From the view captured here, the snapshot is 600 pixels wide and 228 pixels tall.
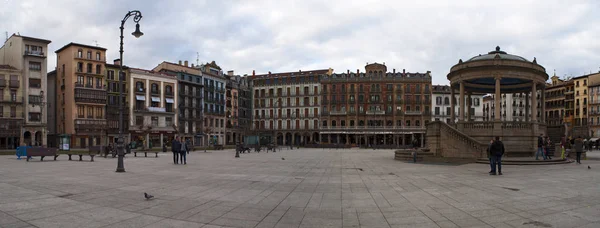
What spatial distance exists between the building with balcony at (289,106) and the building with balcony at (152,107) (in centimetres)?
2446

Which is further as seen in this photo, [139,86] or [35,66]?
[139,86]

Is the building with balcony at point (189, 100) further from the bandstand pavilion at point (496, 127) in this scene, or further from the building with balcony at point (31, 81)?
the bandstand pavilion at point (496, 127)

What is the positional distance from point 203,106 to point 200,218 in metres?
82.0

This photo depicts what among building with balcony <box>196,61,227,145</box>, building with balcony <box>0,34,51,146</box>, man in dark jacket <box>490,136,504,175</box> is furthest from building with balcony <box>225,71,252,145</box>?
man in dark jacket <box>490,136,504,175</box>

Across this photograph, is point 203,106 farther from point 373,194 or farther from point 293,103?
point 373,194

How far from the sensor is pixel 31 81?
6050 centimetres

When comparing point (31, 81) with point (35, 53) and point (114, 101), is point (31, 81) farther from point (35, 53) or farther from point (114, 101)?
point (114, 101)

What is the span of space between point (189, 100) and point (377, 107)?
43.6 m

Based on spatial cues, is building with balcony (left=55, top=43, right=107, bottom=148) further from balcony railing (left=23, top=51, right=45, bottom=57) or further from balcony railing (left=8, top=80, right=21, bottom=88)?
balcony railing (left=8, top=80, right=21, bottom=88)

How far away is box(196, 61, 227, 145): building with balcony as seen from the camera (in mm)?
87981

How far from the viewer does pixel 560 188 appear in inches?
449

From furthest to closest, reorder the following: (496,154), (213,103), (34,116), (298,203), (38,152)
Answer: (213,103) < (34,116) < (38,152) < (496,154) < (298,203)

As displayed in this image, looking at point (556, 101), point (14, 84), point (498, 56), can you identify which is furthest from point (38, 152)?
point (556, 101)

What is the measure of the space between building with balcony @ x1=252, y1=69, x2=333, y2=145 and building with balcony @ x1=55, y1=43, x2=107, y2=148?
38.4m
